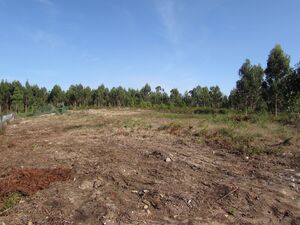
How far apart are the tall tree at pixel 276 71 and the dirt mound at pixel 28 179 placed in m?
24.9

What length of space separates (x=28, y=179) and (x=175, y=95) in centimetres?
6450

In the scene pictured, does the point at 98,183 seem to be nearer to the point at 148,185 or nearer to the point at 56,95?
the point at 148,185

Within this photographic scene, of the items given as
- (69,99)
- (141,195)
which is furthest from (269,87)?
(69,99)

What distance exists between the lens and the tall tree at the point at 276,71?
28.4m

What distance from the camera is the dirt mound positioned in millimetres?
5117

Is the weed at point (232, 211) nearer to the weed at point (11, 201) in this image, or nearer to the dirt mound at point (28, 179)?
the dirt mound at point (28, 179)

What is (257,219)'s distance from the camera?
4461 mm

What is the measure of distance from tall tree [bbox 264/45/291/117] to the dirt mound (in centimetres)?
2493

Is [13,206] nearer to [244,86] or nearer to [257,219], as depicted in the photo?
[257,219]

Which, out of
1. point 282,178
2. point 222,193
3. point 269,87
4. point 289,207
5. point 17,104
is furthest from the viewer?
point 17,104

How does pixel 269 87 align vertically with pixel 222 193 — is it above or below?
above

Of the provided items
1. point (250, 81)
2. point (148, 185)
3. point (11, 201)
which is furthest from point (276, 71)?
point (11, 201)

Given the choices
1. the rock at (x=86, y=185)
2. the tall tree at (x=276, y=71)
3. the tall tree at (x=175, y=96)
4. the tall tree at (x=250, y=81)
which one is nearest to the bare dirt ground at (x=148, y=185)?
the rock at (x=86, y=185)

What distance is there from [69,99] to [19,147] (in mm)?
59090
